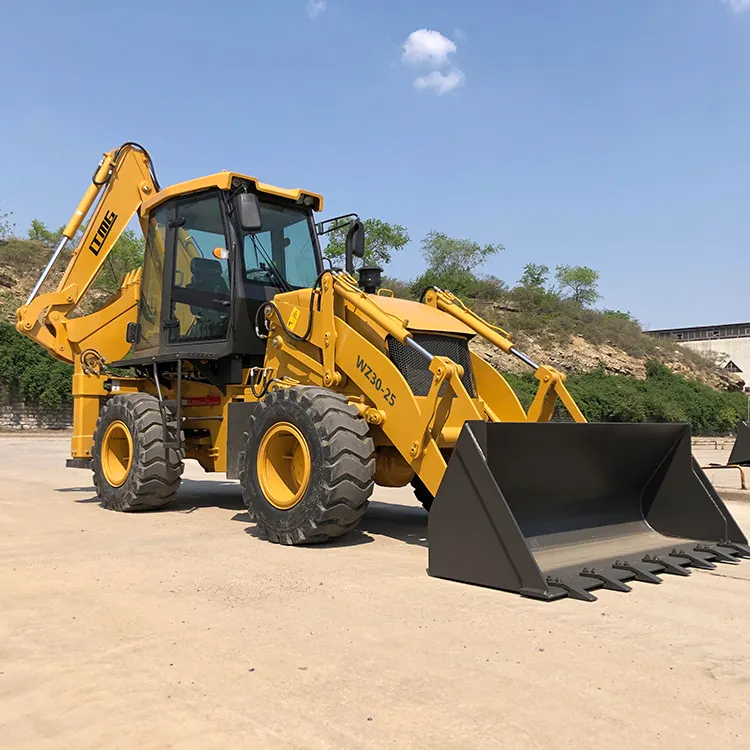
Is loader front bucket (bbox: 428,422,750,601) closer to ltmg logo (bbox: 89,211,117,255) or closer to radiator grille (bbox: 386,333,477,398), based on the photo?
radiator grille (bbox: 386,333,477,398)

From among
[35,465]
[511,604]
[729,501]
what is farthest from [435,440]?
[35,465]

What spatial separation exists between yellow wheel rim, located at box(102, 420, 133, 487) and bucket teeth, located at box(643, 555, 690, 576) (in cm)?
529

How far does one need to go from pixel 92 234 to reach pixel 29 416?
1995 cm

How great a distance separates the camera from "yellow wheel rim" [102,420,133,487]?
26.4ft

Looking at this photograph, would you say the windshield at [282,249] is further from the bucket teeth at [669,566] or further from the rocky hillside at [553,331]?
the rocky hillside at [553,331]

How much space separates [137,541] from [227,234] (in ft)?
10.5

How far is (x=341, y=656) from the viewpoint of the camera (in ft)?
10.9

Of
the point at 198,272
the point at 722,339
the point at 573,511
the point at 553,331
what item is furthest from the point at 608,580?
the point at 722,339

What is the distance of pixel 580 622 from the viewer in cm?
390

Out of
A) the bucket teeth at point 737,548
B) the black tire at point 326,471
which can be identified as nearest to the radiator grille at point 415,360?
the black tire at point 326,471

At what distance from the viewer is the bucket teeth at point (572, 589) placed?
14.2 feet

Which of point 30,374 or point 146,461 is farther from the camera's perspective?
point 30,374

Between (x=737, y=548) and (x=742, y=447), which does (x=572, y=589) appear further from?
(x=742, y=447)

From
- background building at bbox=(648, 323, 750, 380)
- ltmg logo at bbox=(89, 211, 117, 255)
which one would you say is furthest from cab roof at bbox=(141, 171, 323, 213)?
background building at bbox=(648, 323, 750, 380)
